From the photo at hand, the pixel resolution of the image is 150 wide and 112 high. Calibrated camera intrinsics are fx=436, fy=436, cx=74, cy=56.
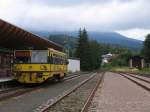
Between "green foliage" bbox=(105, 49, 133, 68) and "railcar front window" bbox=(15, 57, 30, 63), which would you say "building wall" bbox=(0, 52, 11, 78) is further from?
"green foliage" bbox=(105, 49, 133, 68)

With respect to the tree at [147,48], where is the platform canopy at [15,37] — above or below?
below

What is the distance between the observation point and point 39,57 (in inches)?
1170

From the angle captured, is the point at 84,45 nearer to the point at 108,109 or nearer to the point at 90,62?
the point at 90,62

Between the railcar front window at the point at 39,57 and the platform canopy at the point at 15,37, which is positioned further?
the railcar front window at the point at 39,57

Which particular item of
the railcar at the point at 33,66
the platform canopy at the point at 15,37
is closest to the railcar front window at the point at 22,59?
the railcar at the point at 33,66

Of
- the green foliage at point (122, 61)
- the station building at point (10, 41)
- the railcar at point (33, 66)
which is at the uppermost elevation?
the green foliage at point (122, 61)

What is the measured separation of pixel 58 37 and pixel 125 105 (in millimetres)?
164517

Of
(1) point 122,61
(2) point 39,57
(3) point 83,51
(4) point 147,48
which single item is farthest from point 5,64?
(1) point 122,61

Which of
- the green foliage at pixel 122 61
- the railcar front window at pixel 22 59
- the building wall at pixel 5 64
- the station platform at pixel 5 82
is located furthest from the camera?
the green foliage at pixel 122 61

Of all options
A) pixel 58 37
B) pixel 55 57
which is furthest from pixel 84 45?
pixel 55 57

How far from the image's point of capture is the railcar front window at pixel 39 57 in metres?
29.6

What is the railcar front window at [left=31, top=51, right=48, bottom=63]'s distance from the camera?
29.6 m

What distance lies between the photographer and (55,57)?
32125mm

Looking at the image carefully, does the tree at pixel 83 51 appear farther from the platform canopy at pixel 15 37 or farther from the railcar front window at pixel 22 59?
the railcar front window at pixel 22 59
